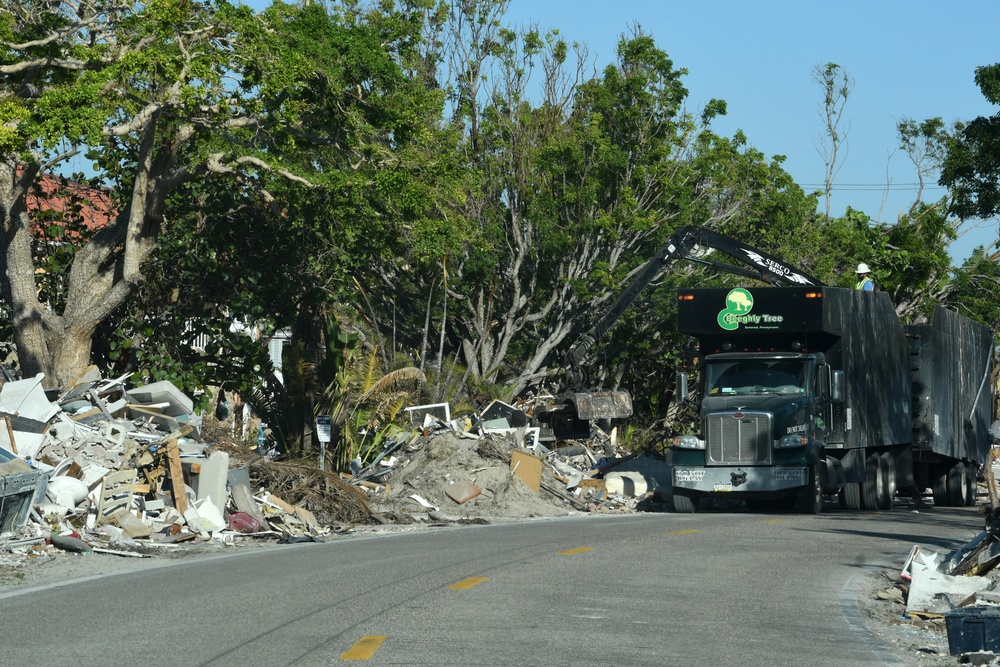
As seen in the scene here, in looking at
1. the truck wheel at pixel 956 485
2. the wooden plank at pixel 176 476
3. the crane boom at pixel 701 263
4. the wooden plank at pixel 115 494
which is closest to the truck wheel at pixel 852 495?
the truck wheel at pixel 956 485

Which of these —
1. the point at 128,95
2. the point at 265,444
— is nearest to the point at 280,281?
the point at 265,444

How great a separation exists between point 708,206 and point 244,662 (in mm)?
34028

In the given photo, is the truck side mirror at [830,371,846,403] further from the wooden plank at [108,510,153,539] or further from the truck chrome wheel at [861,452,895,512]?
the wooden plank at [108,510,153,539]

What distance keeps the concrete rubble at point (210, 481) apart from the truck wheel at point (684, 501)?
2215mm

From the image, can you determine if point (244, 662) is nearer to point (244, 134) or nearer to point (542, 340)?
point (244, 134)

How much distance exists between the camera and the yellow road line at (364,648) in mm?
8102

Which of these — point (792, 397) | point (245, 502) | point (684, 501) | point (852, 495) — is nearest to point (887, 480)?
point (852, 495)

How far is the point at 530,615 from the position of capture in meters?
9.98

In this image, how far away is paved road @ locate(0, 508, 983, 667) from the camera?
8367 millimetres

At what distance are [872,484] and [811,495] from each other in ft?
9.22

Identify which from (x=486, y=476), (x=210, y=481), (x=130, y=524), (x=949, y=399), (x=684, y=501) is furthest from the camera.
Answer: (x=949, y=399)

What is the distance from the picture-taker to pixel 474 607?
33.9 ft

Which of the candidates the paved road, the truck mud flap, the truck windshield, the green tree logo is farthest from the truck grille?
the paved road

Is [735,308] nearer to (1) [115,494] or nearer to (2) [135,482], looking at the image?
(2) [135,482]
